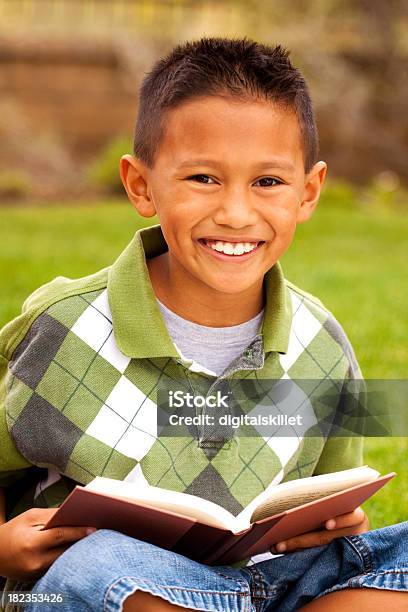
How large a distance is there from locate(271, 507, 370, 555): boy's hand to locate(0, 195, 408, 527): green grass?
2.44ft

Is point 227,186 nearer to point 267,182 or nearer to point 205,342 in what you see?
point 267,182

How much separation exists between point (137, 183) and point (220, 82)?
282 millimetres

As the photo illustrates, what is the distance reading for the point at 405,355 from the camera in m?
4.38

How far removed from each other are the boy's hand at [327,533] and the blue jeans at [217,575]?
1 centimetres

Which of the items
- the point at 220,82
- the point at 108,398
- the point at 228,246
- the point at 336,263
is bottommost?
the point at 336,263

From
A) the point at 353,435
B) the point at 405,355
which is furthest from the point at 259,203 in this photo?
the point at 405,355

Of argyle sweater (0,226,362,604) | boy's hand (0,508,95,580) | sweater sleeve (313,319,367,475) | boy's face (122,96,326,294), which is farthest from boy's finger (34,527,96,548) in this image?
sweater sleeve (313,319,367,475)

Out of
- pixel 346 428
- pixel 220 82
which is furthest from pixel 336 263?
pixel 220 82

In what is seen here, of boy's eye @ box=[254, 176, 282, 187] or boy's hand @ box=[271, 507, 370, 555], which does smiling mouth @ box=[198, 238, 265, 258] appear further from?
boy's hand @ box=[271, 507, 370, 555]

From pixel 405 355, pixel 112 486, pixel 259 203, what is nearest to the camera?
pixel 112 486

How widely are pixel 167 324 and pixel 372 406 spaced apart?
25.6 inches

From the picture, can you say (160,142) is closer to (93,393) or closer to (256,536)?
(93,393)

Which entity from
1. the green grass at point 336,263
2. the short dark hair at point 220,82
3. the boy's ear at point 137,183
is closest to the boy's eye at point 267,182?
the short dark hair at point 220,82

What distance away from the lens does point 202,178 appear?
1965 mm
